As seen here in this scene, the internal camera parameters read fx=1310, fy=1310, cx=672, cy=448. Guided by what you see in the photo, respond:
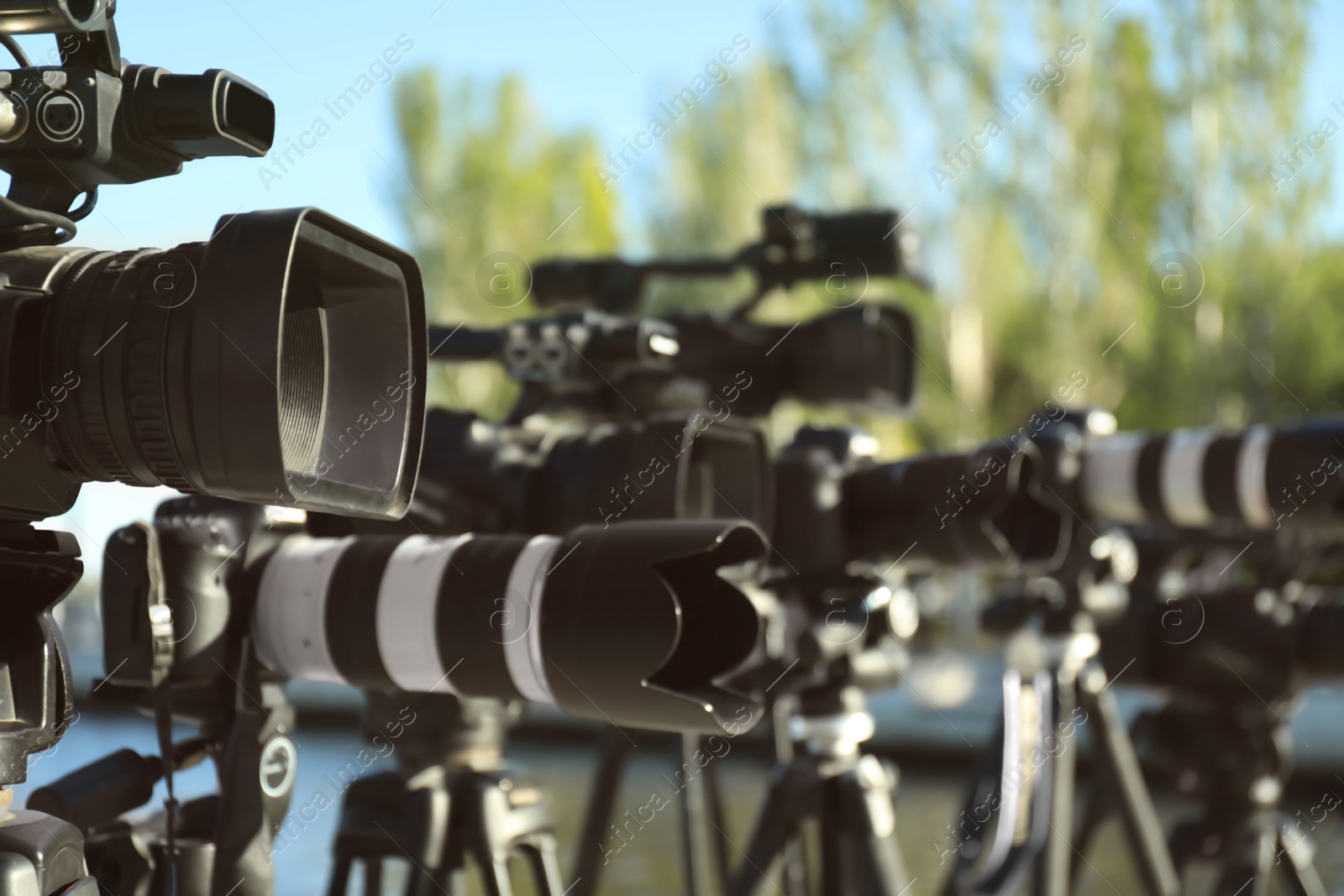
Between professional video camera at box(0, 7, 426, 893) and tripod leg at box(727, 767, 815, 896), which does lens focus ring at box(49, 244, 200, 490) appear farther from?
tripod leg at box(727, 767, 815, 896)

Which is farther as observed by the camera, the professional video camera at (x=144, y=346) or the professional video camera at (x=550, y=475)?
the professional video camera at (x=550, y=475)

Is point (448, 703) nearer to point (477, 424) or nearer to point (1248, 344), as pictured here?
point (477, 424)

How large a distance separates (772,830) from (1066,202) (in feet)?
15.1

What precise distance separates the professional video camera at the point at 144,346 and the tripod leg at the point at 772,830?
61 cm

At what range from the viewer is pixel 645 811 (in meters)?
1.35

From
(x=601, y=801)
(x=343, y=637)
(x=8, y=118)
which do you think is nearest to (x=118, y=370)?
(x=8, y=118)

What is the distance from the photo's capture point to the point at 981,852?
1329 millimetres

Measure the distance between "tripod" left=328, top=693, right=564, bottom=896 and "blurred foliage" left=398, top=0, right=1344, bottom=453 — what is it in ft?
10.8

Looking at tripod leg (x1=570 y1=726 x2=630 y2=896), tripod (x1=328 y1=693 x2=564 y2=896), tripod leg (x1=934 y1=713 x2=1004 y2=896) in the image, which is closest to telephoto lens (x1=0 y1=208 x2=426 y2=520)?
tripod (x1=328 y1=693 x2=564 y2=896)

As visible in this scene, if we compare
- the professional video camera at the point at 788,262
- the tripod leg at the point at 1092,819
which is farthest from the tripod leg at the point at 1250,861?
the professional video camera at the point at 788,262

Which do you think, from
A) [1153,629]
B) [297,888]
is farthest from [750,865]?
[297,888]

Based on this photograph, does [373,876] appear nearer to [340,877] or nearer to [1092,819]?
[340,877]

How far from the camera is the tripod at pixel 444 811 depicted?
0.88m

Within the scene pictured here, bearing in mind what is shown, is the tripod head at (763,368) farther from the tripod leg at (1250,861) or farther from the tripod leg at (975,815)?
the tripod leg at (1250,861)
